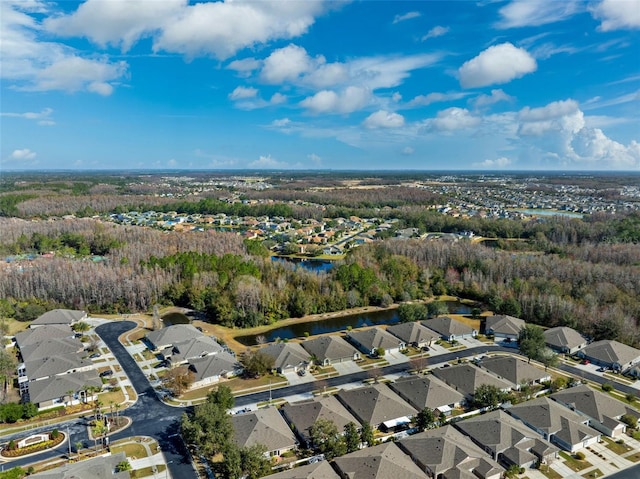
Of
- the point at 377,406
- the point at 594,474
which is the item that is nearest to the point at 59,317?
the point at 377,406

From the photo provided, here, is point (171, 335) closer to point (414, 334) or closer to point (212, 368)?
point (212, 368)

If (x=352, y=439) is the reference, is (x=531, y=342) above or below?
above

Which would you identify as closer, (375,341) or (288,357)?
(288,357)

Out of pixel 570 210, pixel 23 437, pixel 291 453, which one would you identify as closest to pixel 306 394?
pixel 291 453

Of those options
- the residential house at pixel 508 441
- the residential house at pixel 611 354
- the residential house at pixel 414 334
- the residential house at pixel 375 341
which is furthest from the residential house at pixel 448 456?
the residential house at pixel 611 354

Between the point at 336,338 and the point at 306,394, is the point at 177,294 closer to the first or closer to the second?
the point at 336,338

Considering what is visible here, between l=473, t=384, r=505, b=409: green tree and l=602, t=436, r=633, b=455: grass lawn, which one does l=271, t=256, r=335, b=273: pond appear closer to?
l=473, t=384, r=505, b=409: green tree
